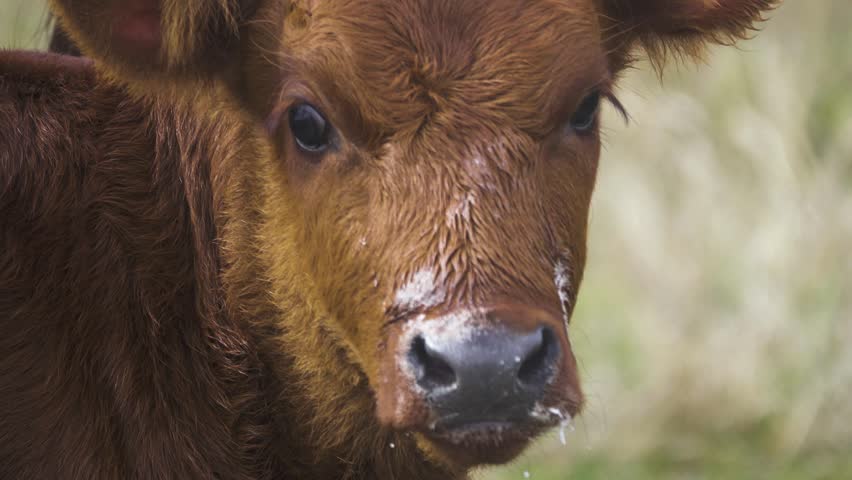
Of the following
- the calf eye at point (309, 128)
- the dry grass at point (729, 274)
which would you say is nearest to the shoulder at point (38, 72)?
the calf eye at point (309, 128)

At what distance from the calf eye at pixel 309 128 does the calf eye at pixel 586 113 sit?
0.85 metres

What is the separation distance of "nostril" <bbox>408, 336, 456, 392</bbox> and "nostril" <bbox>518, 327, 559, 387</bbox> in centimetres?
22

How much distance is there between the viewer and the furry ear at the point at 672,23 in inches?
194

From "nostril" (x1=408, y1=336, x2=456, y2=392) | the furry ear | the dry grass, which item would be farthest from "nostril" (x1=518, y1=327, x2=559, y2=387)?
the dry grass

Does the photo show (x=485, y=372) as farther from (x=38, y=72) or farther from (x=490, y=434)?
(x=38, y=72)

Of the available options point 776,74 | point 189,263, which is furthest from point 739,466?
point 189,263

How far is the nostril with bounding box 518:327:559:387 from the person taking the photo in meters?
3.79

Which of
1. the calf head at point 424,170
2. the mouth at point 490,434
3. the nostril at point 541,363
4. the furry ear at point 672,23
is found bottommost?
the mouth at point 490,434

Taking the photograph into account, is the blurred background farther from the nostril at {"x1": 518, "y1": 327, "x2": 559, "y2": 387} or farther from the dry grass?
the nostril at {"x1": 518, "y1": 327, "x2": 559, "y2": 387}

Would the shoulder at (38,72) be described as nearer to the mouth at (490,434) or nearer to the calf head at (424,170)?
the calf head at (424,170)

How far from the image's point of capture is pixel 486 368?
366 cm

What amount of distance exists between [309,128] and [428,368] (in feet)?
3.32

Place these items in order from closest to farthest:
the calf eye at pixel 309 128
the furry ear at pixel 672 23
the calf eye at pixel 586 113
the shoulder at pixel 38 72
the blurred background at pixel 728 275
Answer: the calf eye at pixel 309 128 < the calf eye at pixel 586 113 < the shoulder at pixel 38 72 < the furry ear at pixel 672 23 < the blurred background at pixel 728 275

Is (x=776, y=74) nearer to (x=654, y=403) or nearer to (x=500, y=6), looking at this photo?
(x=654, y=403)
